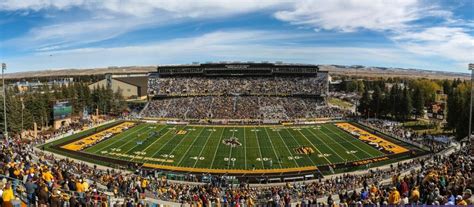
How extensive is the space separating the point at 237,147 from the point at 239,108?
2599cm

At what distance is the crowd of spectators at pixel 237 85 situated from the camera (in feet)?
247

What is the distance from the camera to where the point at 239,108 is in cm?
6494

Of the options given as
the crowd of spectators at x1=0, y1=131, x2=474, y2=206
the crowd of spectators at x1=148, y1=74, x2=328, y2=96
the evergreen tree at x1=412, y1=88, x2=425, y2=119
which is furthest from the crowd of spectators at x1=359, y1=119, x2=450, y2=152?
the crowd of spectators at x1=148, y1=74, x2=328, y2=96

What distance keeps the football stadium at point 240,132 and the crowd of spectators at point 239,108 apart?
19cm

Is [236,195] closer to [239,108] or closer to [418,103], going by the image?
[239,108]

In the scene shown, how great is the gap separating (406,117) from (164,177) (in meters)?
50.3

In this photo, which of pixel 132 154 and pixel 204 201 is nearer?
pixel 204 201

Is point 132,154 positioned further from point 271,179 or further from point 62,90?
point 62,90

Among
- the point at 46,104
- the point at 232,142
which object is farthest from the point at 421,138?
the point at 46,104

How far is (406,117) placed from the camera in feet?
204

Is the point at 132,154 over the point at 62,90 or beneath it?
beneath

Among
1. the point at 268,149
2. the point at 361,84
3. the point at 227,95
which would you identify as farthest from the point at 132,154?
the point at 361,84

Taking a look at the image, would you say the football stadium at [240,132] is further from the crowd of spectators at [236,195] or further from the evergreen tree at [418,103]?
the evergreen tree at [418,103]

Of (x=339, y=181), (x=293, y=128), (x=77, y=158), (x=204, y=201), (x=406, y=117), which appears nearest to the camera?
(x=204, y=201)
